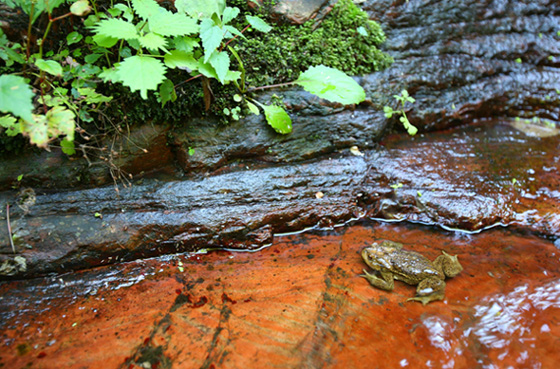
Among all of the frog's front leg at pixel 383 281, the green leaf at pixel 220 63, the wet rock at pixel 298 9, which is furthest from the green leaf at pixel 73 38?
the frog's front leg at pixel 383 281

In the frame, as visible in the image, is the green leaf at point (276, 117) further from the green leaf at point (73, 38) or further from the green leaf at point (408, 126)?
the green leaf at point (73, 38)

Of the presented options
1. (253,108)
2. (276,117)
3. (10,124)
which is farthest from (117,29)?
(276,117)

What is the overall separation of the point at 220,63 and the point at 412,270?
281 centimetres

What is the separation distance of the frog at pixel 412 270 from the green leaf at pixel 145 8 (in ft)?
10.3

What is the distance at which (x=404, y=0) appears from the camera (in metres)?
5.21

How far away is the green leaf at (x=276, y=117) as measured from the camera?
13.1 ft

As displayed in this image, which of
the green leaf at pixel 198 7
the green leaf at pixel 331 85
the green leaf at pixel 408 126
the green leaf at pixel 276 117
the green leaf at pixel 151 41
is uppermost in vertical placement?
the green leaf at pixel 198 7

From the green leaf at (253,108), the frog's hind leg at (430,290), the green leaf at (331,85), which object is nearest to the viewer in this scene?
the frog's hind leg at (430,290)

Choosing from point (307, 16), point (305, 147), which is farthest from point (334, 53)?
point (305, 147)

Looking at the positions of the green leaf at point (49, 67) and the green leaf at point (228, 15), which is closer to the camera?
the green leaf at point (49, 67)

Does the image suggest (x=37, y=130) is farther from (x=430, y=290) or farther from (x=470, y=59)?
(x=470, y=59)

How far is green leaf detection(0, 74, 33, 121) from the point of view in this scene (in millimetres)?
2410

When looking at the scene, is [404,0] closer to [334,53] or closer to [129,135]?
[334,53]

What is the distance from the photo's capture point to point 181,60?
3.23m
